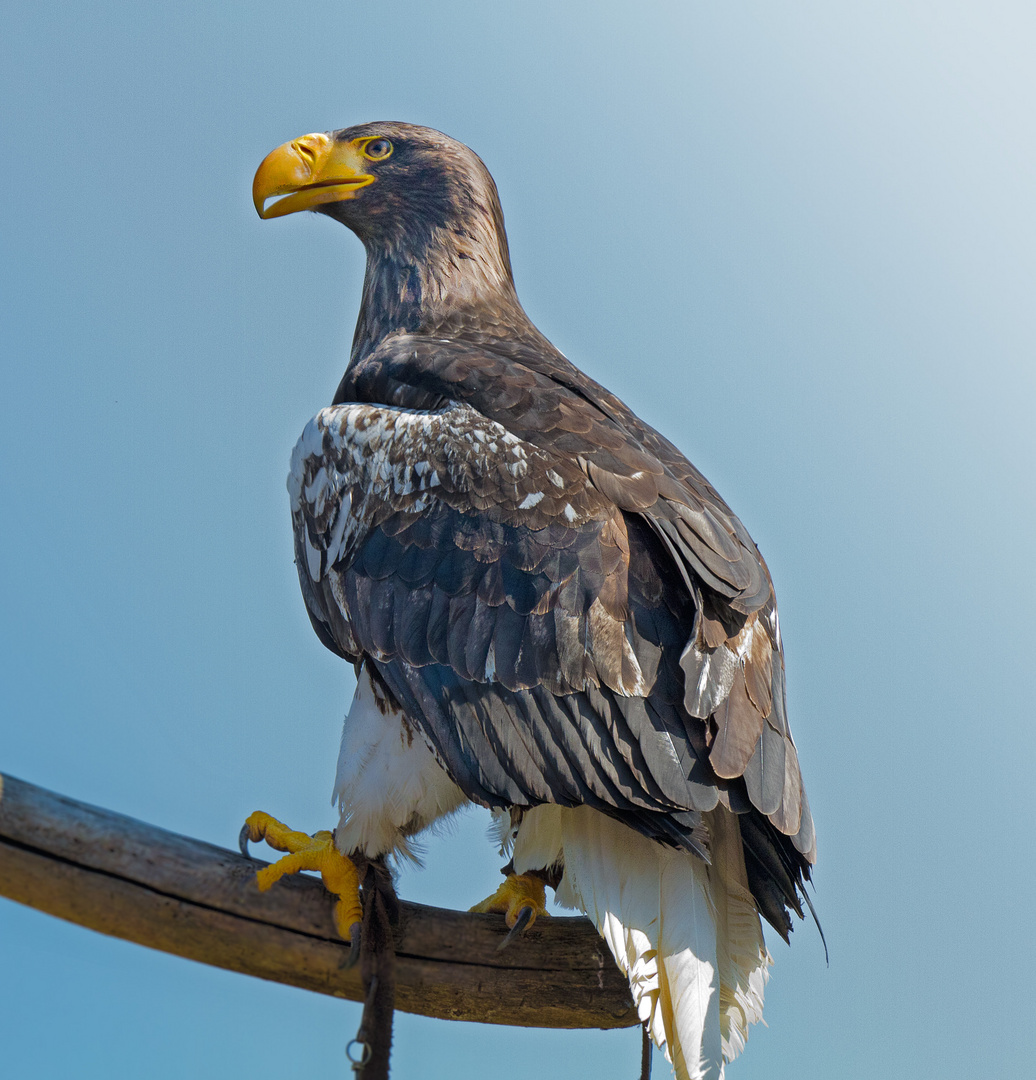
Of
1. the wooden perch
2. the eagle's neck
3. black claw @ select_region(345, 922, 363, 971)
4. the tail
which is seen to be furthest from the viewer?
the eagle's neck

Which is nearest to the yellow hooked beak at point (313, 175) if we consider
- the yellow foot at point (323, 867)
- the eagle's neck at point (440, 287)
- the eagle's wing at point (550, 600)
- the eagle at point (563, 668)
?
the eagle's neck at point (440, 287)

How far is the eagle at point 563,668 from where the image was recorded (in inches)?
110

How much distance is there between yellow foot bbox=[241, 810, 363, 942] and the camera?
10.3ft

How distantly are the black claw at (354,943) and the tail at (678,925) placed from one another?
21.0 inches

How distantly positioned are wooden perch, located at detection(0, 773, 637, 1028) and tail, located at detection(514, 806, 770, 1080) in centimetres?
27

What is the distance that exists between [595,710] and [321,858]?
3.06 ft

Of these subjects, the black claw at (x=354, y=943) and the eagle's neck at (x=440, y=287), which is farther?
the eagle's neck at (x=440, y=287)

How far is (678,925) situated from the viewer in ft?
9.39

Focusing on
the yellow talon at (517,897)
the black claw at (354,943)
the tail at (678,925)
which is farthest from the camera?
the yellow talon at (517,897)

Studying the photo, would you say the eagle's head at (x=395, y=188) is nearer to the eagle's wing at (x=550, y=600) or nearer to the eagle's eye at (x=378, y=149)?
the eagle's eye at (x=378, y=149)

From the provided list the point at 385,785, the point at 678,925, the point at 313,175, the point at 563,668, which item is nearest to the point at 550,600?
the point at 563,668

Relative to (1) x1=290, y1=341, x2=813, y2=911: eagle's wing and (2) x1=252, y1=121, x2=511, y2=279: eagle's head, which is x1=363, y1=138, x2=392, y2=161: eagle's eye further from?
(1) x1=290, y1=341, x2=813, y2=911: eagle's wing

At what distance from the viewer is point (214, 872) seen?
3.08 metres

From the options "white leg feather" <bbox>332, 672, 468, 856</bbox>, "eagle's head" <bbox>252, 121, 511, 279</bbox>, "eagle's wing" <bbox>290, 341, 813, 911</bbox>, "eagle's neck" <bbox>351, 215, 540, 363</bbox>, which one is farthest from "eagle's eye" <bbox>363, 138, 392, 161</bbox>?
"white leg feather" <bbox>332, 672, 468, 856</bbox>
